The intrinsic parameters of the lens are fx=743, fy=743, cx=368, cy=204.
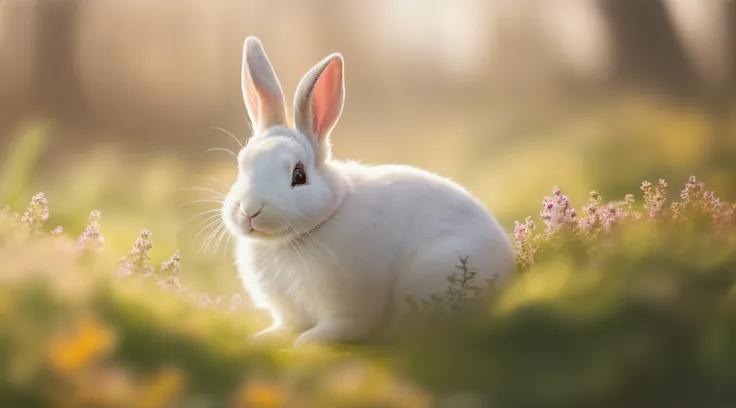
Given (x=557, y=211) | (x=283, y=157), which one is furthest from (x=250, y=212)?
(x=557, y=211)

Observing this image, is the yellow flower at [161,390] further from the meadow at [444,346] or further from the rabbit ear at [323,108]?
the rabbit ear at [323,108]

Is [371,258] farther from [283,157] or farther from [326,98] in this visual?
[326,98]

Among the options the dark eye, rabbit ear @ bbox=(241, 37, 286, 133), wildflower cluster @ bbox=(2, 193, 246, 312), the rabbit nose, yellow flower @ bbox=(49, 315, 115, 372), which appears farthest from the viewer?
wildflower cluster @ bbox=(2, 193, 246, 312)

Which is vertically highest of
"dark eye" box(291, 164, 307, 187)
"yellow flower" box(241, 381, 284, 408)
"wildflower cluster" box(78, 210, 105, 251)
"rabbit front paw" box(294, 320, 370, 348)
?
"wildflower cluster" box(78, 210, 105, 251)

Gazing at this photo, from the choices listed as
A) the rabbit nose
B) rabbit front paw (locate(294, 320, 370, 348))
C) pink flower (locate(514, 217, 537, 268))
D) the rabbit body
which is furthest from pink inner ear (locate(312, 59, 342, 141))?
pink flower (locate(514, 217, 537, 268))

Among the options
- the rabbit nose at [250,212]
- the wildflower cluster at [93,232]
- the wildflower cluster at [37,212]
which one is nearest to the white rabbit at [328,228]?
the rabbit nose at [250,212]

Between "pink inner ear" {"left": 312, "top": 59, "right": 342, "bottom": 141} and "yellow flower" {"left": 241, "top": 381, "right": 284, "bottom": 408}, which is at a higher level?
"pink inner ear" {"left": 312, "top": 59, "right": 342, "bottom": 141}

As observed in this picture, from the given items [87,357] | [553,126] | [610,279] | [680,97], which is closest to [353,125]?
[553,126]

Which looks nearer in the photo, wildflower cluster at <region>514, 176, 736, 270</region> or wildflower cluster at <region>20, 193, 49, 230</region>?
wildflower cluster at <region>514, 176, 736, 270</region>

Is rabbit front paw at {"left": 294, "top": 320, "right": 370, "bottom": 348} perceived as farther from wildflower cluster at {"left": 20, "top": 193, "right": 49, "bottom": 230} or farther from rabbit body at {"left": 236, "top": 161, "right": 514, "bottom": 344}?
wildflower cluster at {"left": 20, "top": 193, "right": 49, "bottom": 230}
